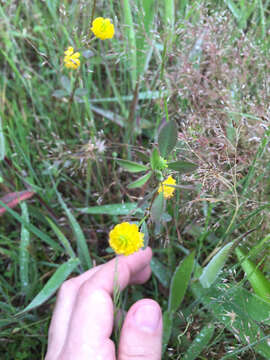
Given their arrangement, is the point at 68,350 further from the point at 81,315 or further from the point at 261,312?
the point at 261,312

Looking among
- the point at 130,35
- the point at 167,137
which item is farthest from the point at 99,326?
the point at 130,35

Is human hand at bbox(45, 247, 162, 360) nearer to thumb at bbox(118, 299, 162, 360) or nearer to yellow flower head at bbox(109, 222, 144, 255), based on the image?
thumb at bbox(118, 299, 162, 360)

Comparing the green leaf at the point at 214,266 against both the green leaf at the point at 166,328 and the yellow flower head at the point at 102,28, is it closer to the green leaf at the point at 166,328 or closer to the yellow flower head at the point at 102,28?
the green leaf at the point at 166,328

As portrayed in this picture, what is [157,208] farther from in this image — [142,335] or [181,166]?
[142,335]

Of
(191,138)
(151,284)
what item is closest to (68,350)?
(151,284)

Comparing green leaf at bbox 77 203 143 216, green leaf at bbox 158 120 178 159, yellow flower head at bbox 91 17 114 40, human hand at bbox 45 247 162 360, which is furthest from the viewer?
green leaf at bbox 77 203 143 216

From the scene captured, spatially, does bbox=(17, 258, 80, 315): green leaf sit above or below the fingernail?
below

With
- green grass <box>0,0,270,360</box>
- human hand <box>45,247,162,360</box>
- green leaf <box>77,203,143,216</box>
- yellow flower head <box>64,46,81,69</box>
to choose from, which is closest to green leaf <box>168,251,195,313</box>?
green grass <box>0,0,270,360</box>
